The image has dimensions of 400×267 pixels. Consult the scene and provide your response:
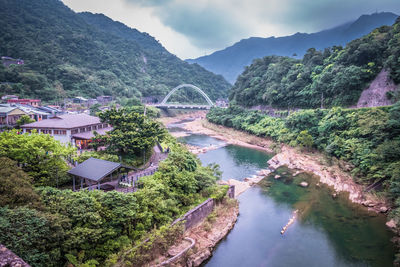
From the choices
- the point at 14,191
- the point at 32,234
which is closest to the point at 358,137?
the point at 32,234

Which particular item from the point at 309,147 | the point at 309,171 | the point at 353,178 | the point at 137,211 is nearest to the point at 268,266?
the point at 137,211

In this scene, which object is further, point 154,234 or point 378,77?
point 378,77

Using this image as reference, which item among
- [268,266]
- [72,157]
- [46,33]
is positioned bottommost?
[268,266]

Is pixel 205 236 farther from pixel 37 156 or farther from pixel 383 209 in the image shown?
pixel 383 209

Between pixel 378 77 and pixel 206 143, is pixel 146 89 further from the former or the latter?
pixel 378 77

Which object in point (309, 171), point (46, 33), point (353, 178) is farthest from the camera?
point (46, 33)

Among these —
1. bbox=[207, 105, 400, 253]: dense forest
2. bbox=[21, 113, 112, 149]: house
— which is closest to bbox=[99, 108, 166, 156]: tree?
bbox=[21, 113, 112, 149]: house

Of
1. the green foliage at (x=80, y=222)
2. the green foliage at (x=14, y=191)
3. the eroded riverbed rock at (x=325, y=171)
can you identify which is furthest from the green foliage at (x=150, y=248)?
the eroded riverbed rock at (x=325, y=171)
